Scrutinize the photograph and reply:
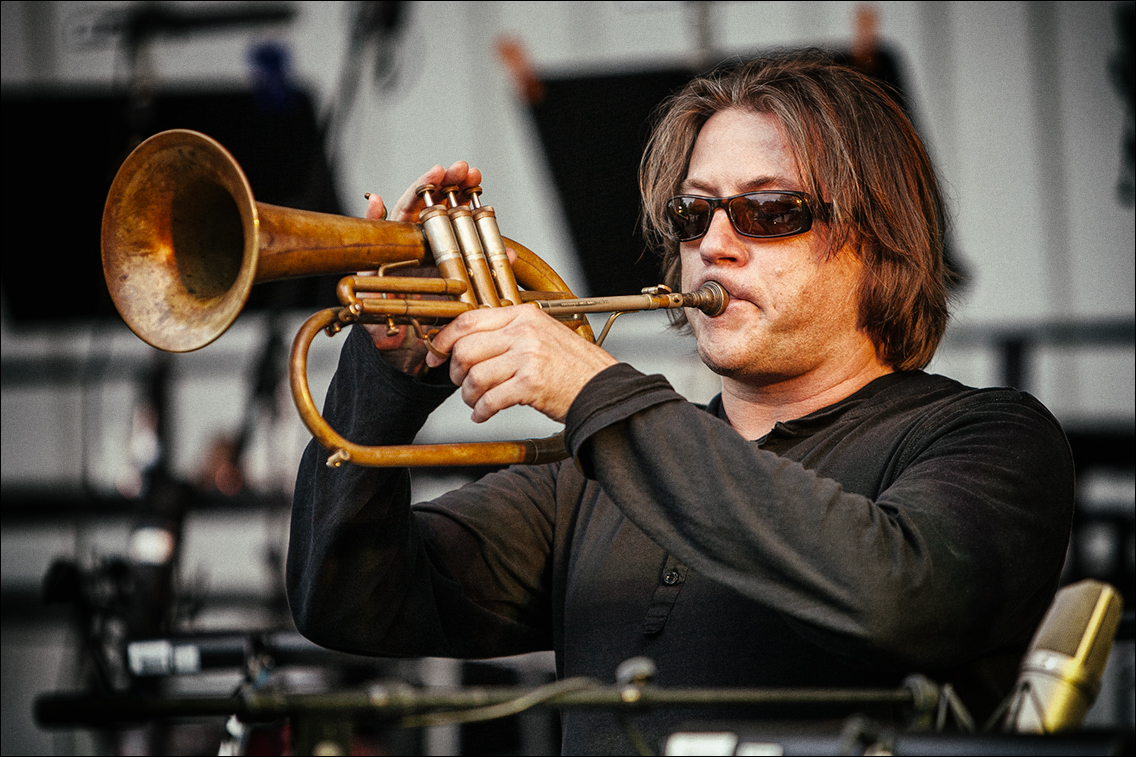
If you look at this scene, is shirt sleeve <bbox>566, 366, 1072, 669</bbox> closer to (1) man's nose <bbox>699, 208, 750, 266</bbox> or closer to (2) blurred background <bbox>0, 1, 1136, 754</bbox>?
(1) man's nose <bbox>699, 208, 750, 266</bbox>

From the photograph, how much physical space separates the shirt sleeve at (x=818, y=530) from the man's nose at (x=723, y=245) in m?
0.53

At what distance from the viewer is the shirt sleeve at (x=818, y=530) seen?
146 centimetres

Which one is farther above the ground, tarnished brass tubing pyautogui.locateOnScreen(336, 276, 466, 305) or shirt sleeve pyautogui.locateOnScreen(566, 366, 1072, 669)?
tarnished brass tubing pyautogui.locateOnScreen(336, 276, 466, 305)

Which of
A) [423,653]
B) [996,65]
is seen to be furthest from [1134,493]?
[423,653]

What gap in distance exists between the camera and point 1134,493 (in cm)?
360

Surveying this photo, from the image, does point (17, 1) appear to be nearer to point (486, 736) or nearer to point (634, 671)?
point (486, 736)

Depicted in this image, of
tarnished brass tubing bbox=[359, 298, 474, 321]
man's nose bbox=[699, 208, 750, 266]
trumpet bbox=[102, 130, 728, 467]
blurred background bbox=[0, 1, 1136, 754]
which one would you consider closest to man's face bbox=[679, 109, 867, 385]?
man's nose bbox=[699, 208, 750, 266]

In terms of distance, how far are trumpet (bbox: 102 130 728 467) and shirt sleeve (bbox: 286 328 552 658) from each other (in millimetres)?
154

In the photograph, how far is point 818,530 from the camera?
147 cm

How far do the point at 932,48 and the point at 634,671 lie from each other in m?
3.70

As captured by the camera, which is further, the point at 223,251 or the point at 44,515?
the point at 44,515

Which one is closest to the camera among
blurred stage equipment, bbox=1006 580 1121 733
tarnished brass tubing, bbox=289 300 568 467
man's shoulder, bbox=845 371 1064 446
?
blurred stage equipment, bbox=1006 580 1121 733

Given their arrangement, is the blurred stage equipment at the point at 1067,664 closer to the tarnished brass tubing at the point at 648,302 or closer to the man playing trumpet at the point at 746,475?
the man playing trumpet at the point at 746,475

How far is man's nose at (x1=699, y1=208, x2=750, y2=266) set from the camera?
204 centimetres
